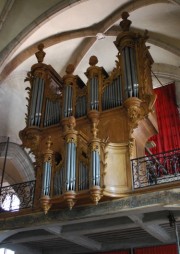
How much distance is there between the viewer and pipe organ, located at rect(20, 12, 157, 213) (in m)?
7.75

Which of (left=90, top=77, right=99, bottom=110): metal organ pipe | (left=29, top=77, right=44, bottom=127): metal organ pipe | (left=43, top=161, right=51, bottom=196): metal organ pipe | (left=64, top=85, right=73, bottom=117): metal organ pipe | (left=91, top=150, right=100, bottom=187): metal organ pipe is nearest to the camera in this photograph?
(left=91, top=150, right=100, bottom=187): metal organ pipe

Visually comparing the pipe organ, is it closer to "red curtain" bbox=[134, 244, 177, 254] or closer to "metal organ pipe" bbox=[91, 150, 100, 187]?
"metal organ pipe" bbox=[91, 150, 100, 187]

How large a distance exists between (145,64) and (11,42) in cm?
445

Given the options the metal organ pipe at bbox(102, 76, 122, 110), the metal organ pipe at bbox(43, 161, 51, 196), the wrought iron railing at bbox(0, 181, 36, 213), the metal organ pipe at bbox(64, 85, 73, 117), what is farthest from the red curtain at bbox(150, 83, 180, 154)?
the metal organ pipe at bbox(43, 161, 51, 196)

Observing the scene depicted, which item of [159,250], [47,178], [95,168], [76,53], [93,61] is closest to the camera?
[95,168]

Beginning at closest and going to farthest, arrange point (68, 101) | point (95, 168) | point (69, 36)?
point (95, 168), point (68, 101), point (69, 36)

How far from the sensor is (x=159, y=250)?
413 inches

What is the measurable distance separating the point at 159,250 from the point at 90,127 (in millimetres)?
4279

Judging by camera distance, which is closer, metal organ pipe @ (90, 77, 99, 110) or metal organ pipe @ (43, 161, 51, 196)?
→ metal organ pipe @ (43, 161, 51, 196)

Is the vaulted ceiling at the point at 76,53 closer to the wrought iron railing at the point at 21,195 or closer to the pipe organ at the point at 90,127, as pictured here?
the wrought iron railing at the point at 21,195

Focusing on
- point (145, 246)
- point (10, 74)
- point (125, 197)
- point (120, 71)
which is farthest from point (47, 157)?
point (10, 74)

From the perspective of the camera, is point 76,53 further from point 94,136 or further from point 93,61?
point 94,136

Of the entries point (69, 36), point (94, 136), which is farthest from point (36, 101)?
point (69, 36)

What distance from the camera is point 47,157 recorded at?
8336 mm
